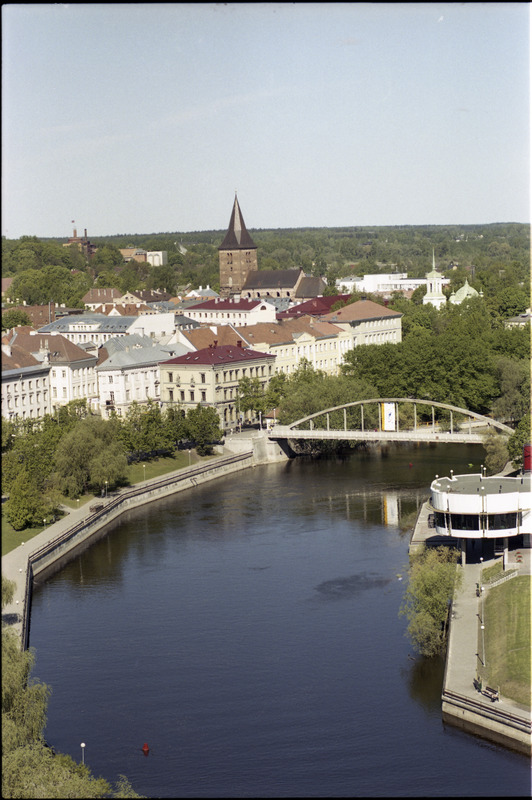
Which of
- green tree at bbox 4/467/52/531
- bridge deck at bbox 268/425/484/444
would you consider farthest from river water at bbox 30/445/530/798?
bridge deck at bbox 268/425/484/444

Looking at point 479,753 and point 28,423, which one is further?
point 28,423

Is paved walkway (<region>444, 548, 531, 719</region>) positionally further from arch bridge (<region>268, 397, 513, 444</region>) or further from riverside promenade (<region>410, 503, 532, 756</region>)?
arch bridge (<region>268, 397, 513, 444</region>)

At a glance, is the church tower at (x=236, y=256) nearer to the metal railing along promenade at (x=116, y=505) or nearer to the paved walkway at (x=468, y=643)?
the metal railing along promenade at (x=116, y=505)

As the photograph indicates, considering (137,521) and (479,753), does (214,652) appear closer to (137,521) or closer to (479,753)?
(479,753)

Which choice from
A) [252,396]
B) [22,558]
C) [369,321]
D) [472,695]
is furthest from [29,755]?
[369,321]

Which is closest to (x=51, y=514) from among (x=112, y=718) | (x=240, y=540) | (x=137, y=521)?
(x=137, y=521)

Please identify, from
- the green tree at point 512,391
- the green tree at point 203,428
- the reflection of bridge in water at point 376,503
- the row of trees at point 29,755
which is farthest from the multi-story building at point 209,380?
the row of trees at point 29,755
